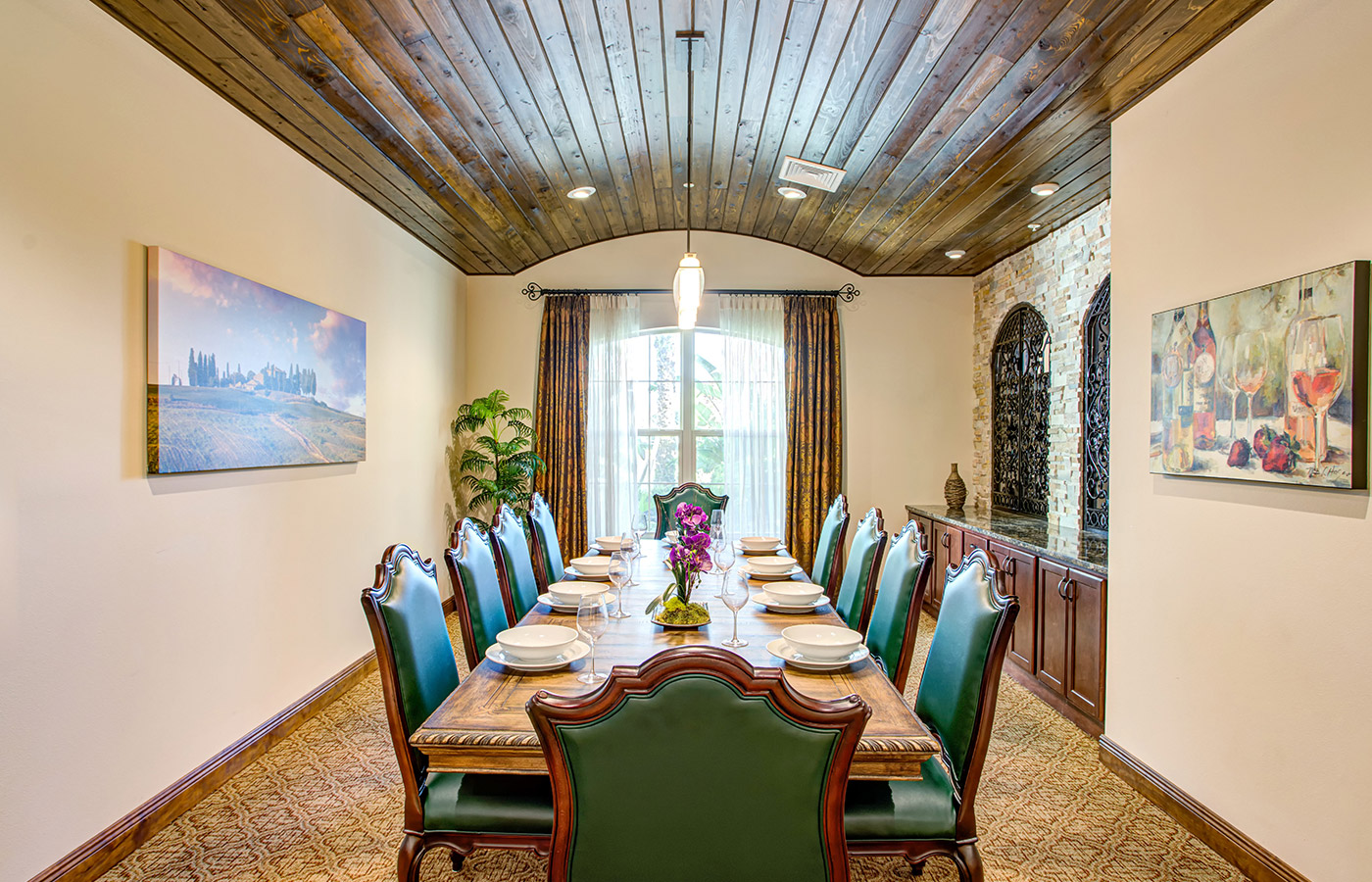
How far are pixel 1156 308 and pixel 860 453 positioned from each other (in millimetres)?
3231

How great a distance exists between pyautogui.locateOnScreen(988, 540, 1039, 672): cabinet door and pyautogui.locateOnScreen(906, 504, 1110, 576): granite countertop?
0.27 ft

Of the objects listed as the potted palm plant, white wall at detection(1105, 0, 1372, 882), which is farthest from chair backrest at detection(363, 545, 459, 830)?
the potted palm plant

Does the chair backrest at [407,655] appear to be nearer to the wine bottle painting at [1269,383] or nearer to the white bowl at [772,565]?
the white bowl at [772,565]

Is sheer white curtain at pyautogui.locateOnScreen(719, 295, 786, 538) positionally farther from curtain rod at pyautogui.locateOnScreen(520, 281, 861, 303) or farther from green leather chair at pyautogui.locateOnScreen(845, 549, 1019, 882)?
green leather chair at pyautogui.locateOnScreen(845, 549, 1019, 882)

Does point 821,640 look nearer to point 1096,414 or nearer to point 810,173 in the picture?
point 810,173

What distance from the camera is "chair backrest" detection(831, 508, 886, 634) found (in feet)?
9.04

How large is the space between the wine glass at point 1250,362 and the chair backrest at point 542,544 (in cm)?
272

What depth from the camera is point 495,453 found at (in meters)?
5.38

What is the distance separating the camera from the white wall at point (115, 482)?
6.31 ft

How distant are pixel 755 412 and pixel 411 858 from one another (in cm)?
439

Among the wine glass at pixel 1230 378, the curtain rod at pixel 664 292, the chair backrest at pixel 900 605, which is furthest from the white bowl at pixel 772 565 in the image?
the curtain rod at pixel 664 292

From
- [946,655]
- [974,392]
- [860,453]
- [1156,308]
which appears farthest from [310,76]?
[974,392]

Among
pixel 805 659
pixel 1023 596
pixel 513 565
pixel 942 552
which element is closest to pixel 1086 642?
pixel 1023 596

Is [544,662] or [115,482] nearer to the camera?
[544,662]
